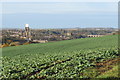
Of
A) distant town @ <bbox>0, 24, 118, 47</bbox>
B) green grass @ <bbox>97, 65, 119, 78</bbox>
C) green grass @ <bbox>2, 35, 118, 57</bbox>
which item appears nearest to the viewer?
green grass @ <bbox>97, 65, 119, 78</bbox>

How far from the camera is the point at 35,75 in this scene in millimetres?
10562

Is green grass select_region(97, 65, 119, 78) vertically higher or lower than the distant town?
lower

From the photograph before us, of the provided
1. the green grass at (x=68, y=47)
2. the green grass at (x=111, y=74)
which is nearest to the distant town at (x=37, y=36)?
the green grass at (x=68, y=47)

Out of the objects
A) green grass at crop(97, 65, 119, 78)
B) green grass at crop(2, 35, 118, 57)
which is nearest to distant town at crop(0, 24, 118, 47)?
green grass at crop(2, 35, 118, 57)

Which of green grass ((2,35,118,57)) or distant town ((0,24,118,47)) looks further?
distant town ((0,24,118,47))

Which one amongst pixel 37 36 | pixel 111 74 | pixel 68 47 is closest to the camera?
pixel 111 74

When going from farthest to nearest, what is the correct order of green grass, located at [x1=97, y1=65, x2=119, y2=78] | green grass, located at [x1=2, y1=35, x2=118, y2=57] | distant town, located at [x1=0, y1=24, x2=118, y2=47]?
1. distant town, located at [x1=0, y1=24, x2=118, y2=47]
2. green grass, located at [x1=2, y1=35, x2=118, y2=57]
3. green grass, located at [x1=97, y1=65, x2=119, y2=78]

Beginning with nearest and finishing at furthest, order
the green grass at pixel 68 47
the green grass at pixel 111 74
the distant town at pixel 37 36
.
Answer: the green grass at pixel 111 74 → the green grass at pixel 68 47 → the distant town at pixel 37 36

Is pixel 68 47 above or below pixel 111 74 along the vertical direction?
above

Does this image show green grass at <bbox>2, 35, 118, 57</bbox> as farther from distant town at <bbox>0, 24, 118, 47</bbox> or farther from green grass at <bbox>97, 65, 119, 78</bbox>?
distant town at <bbox>0, 24, 118, 47</bbox>

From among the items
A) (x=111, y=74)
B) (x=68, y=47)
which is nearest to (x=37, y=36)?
(x=68, y=47)

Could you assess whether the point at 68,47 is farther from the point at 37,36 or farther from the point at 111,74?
the point at 37,36

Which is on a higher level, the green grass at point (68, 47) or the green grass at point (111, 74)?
the green grass at point (68, 47)

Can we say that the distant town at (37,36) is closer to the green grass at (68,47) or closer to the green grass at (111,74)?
the green grass at (68,47)
